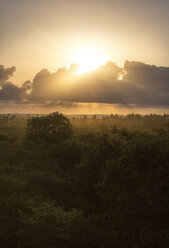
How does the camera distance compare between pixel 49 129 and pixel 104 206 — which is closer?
pixel 104 206

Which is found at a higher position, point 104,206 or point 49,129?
point 49,129

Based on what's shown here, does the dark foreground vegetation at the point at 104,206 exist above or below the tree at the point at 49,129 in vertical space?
below

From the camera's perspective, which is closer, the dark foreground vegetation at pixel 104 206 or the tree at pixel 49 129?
the dark foreground vegetation at pixel 104 206

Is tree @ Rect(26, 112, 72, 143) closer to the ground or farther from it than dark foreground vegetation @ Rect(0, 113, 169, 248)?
farther from it

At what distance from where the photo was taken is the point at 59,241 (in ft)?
68.3

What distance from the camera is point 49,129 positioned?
5859 centimetres

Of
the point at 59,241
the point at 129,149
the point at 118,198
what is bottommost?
the point at 59,241

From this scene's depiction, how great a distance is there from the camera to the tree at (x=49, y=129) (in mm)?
57456

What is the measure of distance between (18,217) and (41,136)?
34117 mm

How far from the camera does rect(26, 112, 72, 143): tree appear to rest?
189 feet

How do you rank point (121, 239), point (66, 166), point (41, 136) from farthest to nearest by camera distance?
point (41, 136) → point (66, 166) → point (121, 239)

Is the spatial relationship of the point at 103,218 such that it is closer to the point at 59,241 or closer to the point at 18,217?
the point at 59,241

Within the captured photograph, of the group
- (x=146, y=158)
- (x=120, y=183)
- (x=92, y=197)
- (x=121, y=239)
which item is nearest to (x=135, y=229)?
(x=121, y=239)

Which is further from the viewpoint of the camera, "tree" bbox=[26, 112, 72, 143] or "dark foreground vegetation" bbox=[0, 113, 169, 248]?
"tree" bbox=[26, 112, 72, 143]
